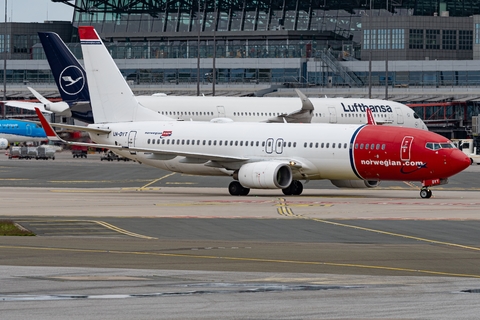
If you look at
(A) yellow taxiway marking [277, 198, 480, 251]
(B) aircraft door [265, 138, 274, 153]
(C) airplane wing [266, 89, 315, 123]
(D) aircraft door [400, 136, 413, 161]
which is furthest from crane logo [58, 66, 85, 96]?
(D) aircraft door [400, 136, 413, 161]

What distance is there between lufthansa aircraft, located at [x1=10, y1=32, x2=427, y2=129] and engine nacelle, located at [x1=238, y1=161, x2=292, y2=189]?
3262cm

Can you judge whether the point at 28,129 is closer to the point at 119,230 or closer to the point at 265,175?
the point at 265,175

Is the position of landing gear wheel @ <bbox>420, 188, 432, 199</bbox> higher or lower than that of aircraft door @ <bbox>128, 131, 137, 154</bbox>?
lower

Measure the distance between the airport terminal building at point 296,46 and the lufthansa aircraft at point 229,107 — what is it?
1540 inches

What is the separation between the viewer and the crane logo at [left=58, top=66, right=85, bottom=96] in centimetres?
8384

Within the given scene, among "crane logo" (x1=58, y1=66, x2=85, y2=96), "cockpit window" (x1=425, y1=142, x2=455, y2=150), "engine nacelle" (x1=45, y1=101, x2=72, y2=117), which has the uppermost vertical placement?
"crane logo" (x1=58, y1=66, x2=85, y2=96)

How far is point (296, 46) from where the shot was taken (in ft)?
479

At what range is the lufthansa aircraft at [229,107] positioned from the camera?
8394 centimetres

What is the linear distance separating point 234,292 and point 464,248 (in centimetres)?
1009

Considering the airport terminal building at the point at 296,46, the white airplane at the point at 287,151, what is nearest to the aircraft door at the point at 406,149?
the white airplane at the point at 287,151

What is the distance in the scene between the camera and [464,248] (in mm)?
26609

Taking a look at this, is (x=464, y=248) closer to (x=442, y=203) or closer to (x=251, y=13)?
(x=442, y=203)

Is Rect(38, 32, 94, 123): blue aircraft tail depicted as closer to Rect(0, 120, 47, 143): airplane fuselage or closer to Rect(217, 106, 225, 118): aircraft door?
Rect(217, 106, 225, 118): aircraft door

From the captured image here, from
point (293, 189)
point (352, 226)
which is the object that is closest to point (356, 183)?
point (293, 189)
